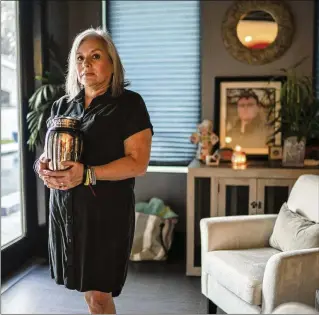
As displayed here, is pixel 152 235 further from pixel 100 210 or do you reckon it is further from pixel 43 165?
pixel 43 165

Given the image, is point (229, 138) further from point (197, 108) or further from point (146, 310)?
point (146, 310)

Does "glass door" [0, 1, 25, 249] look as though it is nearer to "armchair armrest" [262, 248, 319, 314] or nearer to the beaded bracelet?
the beaded bracelet

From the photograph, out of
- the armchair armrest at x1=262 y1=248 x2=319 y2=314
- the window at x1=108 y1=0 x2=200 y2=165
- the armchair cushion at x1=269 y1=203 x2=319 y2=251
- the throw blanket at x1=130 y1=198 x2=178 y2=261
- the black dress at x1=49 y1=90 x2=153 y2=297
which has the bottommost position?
the throw blanket at x1=130 y1=198 x2=178 y2=261

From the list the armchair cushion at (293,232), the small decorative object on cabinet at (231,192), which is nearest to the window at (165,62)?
the small decorative object on cabinet at (231,192)

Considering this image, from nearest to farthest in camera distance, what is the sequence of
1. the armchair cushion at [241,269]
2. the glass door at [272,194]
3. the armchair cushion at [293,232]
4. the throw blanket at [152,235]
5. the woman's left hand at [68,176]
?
the woman's left hand at [68,176], the armchair cushion at [241,269], the armchair cushion at [293,232], the glass door at [272,194], the throw blanket at [152,235]

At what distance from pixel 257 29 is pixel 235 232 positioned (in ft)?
5.26

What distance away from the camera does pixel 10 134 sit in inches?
130

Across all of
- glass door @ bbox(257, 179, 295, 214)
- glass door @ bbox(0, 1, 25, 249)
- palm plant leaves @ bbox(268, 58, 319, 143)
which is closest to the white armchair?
glass door @ bbox(257, 179, 295, 214)

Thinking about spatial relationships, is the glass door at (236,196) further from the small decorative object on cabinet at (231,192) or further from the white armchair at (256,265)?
the white armchair at (256,265)

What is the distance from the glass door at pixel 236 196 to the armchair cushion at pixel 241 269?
0.50m

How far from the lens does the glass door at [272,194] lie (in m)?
3.03

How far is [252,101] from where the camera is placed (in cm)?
348

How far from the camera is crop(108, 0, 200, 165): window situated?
367 centimetres

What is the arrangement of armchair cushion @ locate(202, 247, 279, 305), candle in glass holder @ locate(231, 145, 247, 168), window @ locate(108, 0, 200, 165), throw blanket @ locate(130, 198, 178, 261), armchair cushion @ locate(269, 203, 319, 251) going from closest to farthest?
armchair cushion @ locate(202, 247, 279, 305)
armchair cushion @ locate(269, 203, 319, 251)
candle in glass holder @ locate(231, 145, 247, 168)
throw blanket @ locate(130, 198, 178, 261)
window @ locate(108, 0, 200, 165)
